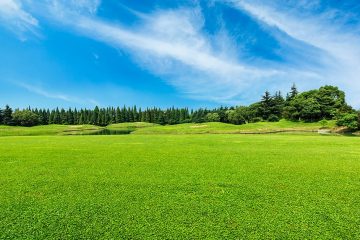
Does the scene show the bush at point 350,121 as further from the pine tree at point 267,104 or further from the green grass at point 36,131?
the green grass at point 36,131

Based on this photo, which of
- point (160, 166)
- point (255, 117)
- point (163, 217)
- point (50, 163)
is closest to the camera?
point (163, 217)

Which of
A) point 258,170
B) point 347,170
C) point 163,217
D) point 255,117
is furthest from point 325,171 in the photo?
point 255,117

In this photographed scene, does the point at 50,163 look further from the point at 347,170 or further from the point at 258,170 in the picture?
the point at 347,170

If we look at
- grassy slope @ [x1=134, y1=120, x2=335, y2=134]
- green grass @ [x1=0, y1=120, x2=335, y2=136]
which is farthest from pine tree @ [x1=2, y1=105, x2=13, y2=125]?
grassy slope @ [x1=134, y1=120, x2=335, y2=134]

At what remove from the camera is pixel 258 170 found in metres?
10.7

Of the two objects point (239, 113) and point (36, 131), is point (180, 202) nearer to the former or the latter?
point (36, 131)

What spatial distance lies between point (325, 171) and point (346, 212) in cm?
466

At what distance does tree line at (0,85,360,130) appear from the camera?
Result: 80.6 m

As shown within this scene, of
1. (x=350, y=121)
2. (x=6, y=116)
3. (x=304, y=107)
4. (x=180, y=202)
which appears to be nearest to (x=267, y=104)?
(x=304, y=107)

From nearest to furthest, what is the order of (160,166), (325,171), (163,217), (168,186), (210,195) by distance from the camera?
(163,217) < (210,195) < (168,186) < (325,171) < (160,166)

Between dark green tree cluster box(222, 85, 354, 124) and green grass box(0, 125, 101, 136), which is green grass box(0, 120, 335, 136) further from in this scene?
dark green tree cluster box(222, 85, 354, 124)

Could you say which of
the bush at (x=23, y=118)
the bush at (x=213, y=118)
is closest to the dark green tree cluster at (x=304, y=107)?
the bush at (x=213, y=118)

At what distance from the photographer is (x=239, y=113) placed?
11344 cm

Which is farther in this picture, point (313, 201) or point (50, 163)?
point (50, 163)
